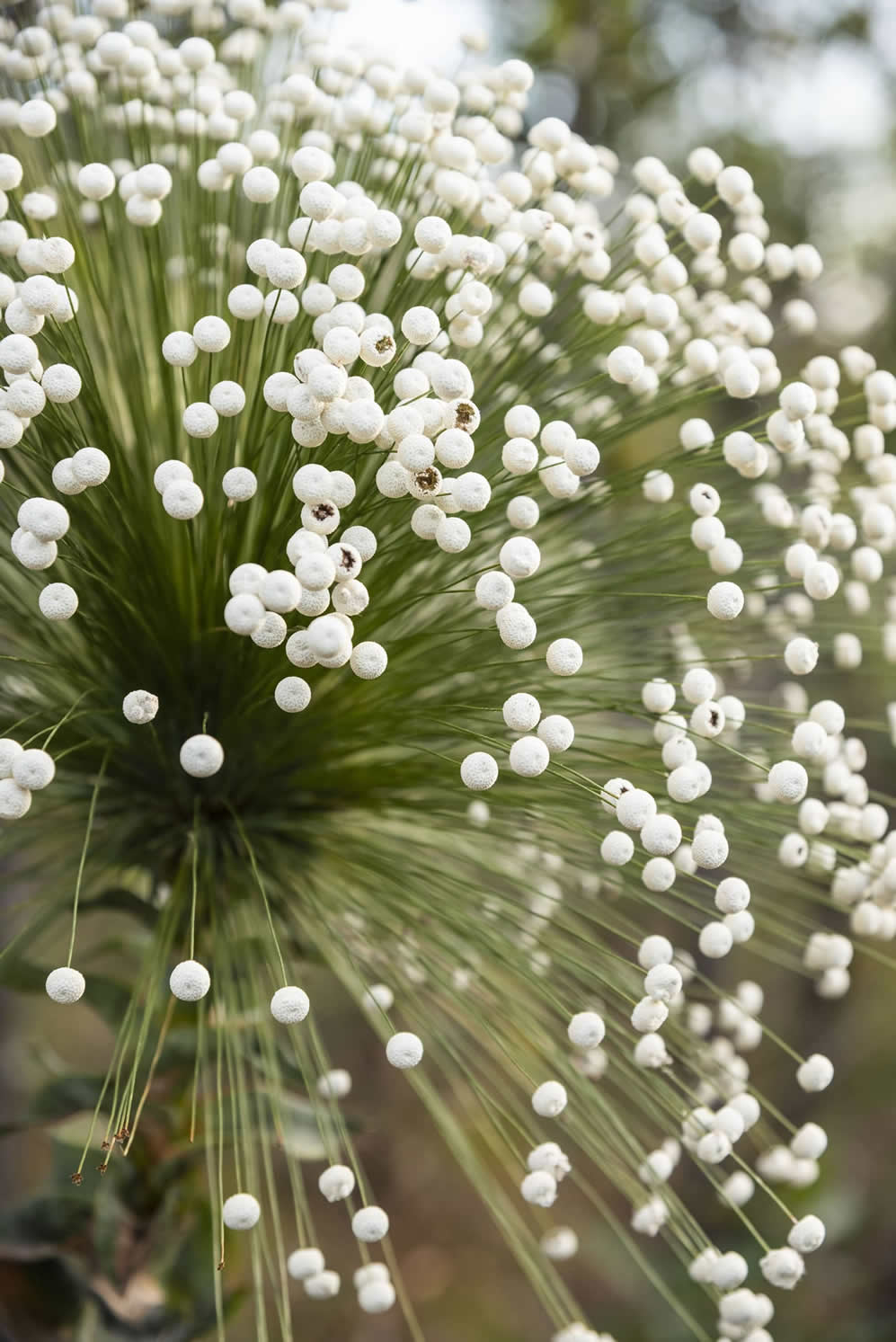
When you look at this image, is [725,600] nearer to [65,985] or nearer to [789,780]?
[789,780]

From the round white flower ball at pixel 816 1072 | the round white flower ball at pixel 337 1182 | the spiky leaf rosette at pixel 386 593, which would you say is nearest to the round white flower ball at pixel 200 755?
the spiky leaf rosette at pixel 386 593

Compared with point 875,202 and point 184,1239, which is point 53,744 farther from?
point 875,202

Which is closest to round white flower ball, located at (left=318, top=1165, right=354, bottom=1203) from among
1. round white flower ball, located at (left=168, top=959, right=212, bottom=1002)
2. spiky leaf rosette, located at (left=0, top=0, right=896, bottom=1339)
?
spiky leaf rosette, located at (left=0, top=0, right=896, bottom=1339)

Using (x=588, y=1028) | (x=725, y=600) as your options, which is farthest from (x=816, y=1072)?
(x=725, y=600)

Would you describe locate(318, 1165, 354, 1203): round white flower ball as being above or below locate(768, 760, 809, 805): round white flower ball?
below

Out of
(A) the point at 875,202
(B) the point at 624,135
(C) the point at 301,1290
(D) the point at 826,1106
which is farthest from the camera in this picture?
(D) the point at 826,1106

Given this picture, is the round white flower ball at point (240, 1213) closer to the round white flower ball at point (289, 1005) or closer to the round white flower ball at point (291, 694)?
the round white flower ball at point (289, 1005)

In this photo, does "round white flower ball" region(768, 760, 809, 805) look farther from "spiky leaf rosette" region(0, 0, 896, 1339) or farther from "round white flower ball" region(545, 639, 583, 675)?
"round white flower ball" region(545, 639, 583, 675)

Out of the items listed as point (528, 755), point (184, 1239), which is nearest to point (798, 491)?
point (528, 755)

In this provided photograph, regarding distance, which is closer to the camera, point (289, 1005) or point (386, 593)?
point (289, 1005)
